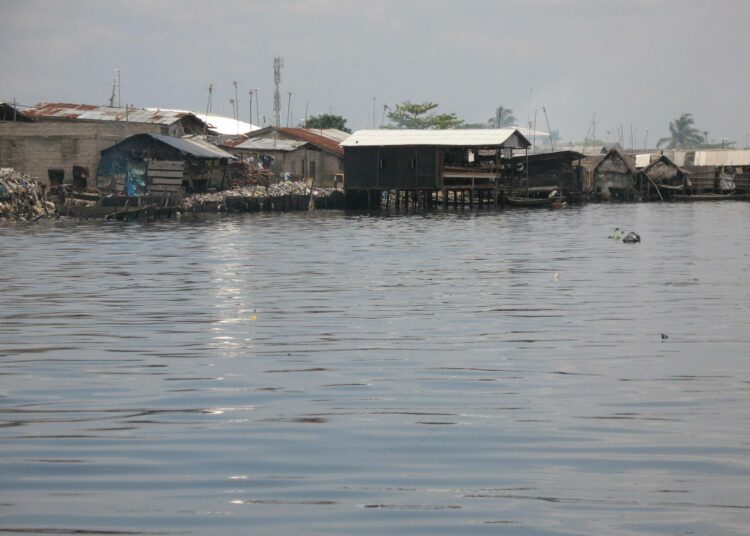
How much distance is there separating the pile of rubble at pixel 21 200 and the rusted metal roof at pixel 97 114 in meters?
12.6

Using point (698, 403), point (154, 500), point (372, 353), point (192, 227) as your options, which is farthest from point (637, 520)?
point (192, 227)

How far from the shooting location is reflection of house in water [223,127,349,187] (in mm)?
69562

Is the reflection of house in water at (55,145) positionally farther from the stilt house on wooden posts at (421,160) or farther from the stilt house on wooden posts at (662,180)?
the stilt house on wooden posts at (662,180)

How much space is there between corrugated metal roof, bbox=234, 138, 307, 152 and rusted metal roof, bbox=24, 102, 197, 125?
5.41 metres

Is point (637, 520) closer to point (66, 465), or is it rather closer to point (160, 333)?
point (66, 465)

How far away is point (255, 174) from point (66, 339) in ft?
172

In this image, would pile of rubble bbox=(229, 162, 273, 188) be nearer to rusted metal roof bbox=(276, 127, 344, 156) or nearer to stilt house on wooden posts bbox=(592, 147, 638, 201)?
rusted metal roof bbox=(276, 127, 344, 156)

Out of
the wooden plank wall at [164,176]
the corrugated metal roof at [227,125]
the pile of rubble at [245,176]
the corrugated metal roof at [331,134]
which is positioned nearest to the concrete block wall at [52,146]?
the wooden plank wall at [164,176]

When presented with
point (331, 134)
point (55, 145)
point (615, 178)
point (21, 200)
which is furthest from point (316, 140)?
point (21, 200)

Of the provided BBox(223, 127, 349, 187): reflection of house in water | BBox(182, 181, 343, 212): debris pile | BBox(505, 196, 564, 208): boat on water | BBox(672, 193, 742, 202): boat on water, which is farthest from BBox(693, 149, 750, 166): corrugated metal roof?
BBox(182, 181, 343, 212): debris pile

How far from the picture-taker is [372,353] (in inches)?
484

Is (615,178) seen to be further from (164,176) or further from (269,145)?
(164,176)

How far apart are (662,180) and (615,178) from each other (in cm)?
413

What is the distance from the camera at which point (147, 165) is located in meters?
56.0
